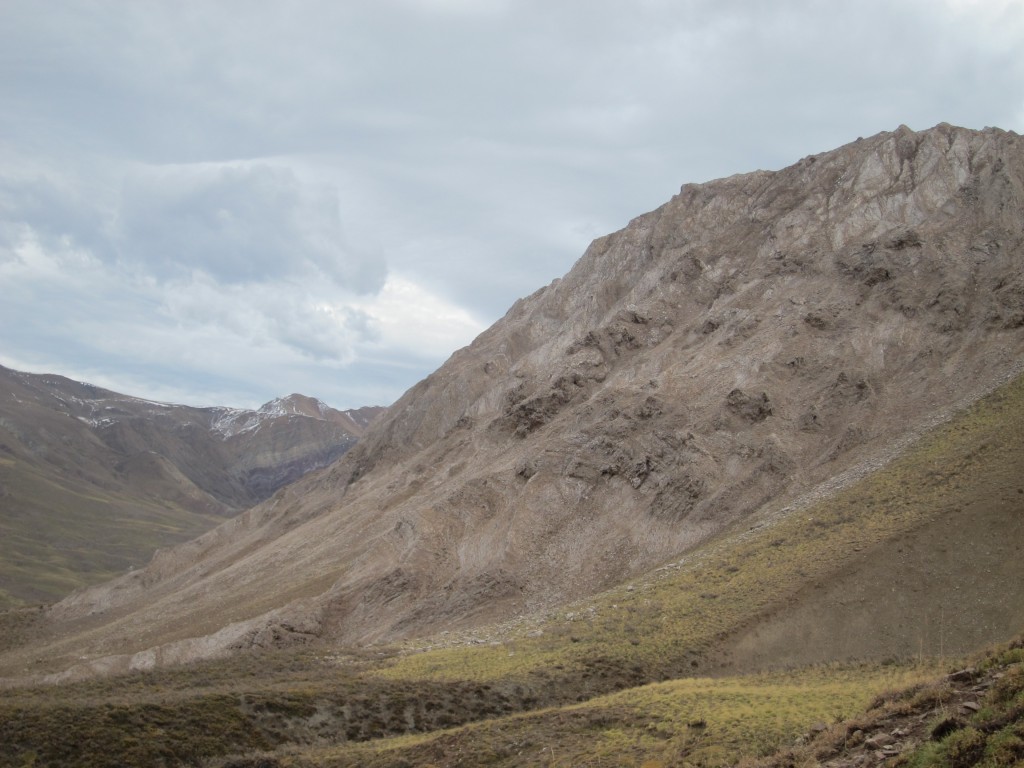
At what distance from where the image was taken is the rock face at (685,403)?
49969 mm

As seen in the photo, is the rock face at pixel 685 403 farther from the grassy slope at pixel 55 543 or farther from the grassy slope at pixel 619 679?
the grassy slope at pixel 55 543

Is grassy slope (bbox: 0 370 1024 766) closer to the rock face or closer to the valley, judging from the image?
the valley

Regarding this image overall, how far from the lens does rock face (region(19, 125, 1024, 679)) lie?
49969 millimetres

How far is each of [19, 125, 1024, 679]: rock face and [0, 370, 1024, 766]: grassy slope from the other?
6.48m

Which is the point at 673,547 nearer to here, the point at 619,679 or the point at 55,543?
the point at 619,679

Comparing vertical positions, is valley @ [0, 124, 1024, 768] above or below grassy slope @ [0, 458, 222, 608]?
above

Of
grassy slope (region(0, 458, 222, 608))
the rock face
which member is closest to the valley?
the rock face

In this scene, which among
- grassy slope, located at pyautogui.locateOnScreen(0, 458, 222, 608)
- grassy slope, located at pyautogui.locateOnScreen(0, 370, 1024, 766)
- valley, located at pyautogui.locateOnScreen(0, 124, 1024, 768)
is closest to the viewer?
grassy slope, located at pyautogui.locateOnScreen(0, 370, 1024, 766)

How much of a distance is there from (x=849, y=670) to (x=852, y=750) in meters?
14.6

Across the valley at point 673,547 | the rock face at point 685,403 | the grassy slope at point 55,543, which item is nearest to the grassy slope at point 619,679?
the valley at point 673,547

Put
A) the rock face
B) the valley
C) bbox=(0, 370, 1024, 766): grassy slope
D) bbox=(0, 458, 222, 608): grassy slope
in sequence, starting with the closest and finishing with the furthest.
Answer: bbox=(0, 370, 1024, 766): grassy slope, the valley, the rock face, bbox=(0, 458, 222, 608): grassy slope

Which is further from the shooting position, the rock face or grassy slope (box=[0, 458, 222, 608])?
grassy slope (box=[0, 458, 222, 608])

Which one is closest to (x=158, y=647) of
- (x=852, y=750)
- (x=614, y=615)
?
(x=614, y=615)

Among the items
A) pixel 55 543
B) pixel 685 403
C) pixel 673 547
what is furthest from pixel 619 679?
pixel 55 543
